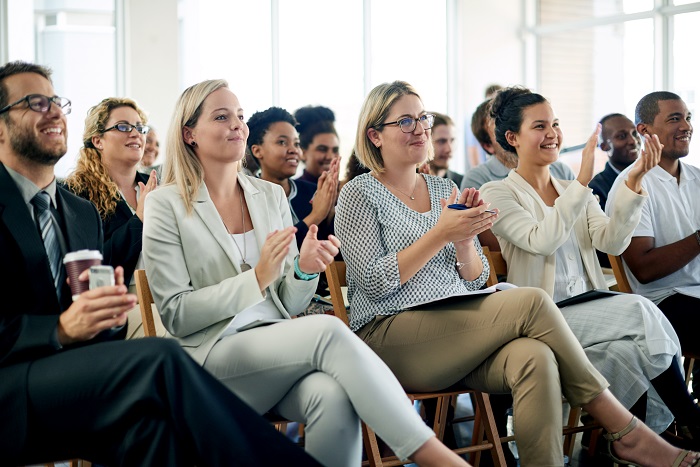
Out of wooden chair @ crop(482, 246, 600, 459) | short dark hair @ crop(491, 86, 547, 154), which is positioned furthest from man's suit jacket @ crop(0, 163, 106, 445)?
short dark hair @ crop(491, 86, 547, 154)

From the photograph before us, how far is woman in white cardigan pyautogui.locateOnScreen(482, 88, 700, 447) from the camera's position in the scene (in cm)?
274

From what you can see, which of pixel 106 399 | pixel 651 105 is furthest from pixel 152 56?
pixel 106 399

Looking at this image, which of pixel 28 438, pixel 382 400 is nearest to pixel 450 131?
pixel 382 400

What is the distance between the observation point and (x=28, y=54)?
654 centimetres

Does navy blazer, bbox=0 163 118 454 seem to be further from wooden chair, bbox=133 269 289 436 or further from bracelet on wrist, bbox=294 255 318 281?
bracelet on wrist, bbox=294 255 318 281

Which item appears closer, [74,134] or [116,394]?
[116,394]

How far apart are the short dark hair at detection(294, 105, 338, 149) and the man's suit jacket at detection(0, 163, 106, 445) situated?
2678mm

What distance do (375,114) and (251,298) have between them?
99 centimetres

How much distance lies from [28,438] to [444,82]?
7979mm

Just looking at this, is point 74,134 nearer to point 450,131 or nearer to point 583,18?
point 450,131

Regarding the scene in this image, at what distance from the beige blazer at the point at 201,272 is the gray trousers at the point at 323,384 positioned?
91mm

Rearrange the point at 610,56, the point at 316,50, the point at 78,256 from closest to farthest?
the point at 78,256
the point at 316,50
the point at 610,56

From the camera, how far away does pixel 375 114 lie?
2883mm

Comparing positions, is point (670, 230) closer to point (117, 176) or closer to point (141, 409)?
point (117, 176)
